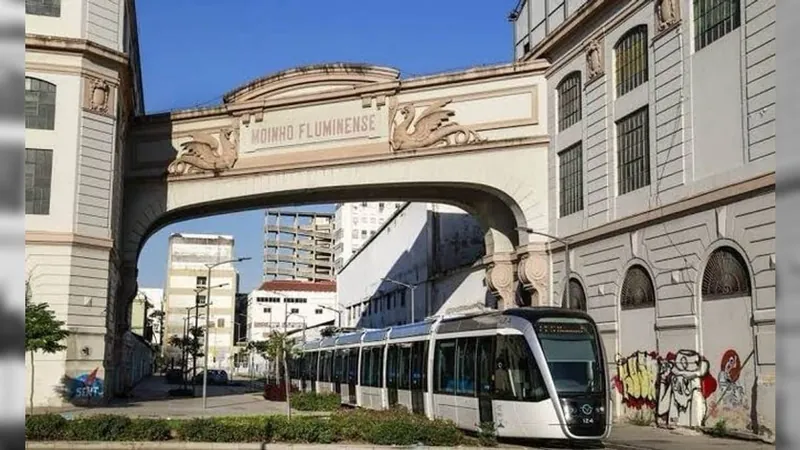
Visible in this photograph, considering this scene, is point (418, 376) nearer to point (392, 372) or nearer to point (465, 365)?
point (392, 372)

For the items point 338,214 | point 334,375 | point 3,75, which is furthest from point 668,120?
point 338,214

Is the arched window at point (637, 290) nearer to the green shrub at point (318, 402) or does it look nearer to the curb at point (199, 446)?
the green shrub at point (318, 402)

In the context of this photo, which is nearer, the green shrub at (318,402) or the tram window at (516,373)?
the tram window at (516,373)

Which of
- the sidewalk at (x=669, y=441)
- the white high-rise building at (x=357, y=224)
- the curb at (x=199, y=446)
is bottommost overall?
the sidewalk at (x=669, y=441)

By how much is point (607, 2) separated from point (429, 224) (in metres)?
35.9

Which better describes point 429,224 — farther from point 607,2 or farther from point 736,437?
point 736,437

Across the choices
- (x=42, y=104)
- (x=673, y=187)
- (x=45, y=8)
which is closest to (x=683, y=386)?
(x=673, y=187)

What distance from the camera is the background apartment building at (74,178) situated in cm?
3669

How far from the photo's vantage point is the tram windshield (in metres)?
21.6

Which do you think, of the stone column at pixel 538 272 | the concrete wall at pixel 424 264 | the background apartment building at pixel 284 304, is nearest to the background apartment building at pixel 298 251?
the background apartment building at pixel 284 304

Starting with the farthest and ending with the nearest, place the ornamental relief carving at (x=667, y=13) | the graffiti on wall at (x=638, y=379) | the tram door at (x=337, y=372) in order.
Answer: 1. the tram door at (x=337, y=372)
2. the graffiti on wall at (x=638, y=379)
3. the ornamental relief carving at (x=667, y=13)

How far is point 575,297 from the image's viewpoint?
3862 cm

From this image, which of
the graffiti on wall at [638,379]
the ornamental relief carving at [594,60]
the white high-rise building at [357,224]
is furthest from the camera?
the white high-rise building at [357,224]

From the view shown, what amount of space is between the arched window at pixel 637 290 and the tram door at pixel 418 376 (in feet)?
29.0
